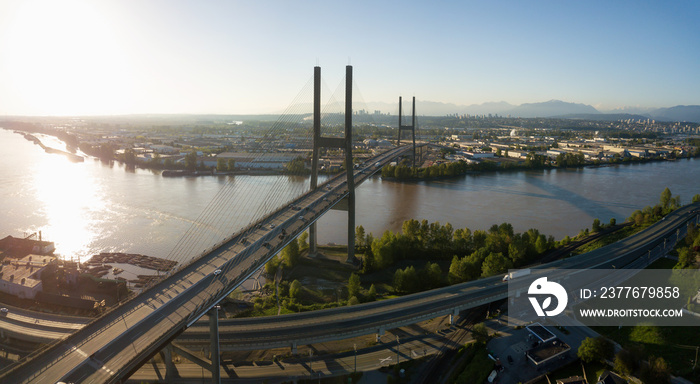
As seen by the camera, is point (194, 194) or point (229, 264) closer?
point (229, 264)

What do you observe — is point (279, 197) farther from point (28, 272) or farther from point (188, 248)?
point (28, 272)

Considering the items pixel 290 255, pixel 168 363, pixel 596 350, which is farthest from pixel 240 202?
pixel 596 350

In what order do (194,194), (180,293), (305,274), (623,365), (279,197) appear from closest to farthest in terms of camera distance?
1. (180,293)
2. (623,365)
3. (305,274)
4. (279,197)
5. (194,194)

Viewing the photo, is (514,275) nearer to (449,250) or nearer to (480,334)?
(480,334)

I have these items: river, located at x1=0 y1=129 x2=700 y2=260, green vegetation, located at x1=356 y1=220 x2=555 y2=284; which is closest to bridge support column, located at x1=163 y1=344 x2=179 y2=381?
green vegetation, located at x1=356 y1=220 x2=555 y2=284

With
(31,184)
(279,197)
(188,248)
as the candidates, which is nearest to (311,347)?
(188,248)

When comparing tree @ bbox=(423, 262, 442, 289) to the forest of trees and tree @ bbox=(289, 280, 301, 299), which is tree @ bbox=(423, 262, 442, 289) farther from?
tree @ bbox=(289, 280, 301, 299)

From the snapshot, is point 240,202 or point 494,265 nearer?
point 494,265
